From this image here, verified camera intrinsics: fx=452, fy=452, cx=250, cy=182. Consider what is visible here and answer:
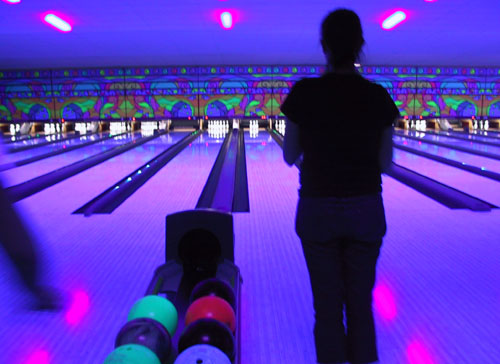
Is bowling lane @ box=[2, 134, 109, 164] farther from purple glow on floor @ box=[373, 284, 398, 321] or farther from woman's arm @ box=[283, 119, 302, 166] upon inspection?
woman's arm @ box=[283, 119, 302, 166]

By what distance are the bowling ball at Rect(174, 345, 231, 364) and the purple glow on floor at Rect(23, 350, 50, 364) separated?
0.52 meters

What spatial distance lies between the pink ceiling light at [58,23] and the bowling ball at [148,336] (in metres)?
5.20

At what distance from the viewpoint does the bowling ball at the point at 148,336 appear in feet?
4.30

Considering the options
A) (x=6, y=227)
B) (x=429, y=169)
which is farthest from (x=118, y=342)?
(x=429, y=169)

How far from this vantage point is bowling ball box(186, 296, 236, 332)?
147 cm

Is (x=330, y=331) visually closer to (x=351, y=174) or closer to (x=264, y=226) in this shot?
(x=351, y=174)

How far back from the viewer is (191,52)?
8594 mm

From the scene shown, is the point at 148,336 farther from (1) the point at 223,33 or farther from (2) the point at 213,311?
(1) the point at 223,33

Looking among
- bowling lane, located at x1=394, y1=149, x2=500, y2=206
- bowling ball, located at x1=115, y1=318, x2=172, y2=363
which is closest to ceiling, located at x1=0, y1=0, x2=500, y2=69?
bowling lane, located at x1=394, y1=149, x2=500, y2=206

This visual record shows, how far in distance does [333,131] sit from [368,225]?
28cm

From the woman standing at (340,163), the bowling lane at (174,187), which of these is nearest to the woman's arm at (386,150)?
the woman standing at (340,163)

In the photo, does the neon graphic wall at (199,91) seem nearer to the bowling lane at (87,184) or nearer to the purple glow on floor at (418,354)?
the bowling lane at (87,184)

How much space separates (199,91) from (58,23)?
5085 millimetres

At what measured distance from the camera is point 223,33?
22.2 ft
